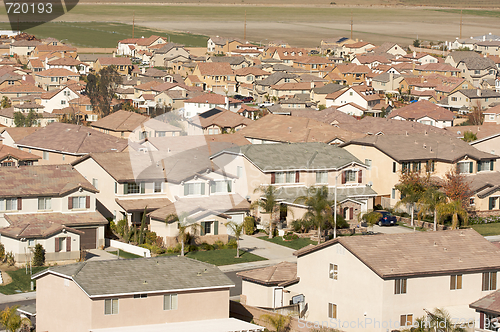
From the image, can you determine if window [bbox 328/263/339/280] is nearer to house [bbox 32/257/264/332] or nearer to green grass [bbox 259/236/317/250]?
house [bbox 32/257/264/332]

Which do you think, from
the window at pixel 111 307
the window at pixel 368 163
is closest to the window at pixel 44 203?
the window at pixel 111 307

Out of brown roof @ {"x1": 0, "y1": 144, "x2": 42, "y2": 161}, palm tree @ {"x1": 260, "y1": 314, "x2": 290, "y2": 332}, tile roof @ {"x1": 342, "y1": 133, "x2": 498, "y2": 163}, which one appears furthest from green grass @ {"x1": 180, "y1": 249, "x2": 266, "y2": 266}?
brown roof @ {"x1": 0, "y1": 144, "x2": 42, "y2": 161}

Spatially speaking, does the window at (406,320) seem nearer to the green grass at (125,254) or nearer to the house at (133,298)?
the house at (133,298)

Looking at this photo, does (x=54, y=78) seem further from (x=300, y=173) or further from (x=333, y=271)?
(x=333, y=271)

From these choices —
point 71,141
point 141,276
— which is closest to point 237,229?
point 141,276

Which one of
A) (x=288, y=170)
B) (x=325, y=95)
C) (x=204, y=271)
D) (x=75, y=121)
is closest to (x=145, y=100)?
(x=75, y=121)

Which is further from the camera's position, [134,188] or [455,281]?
[134,188]
